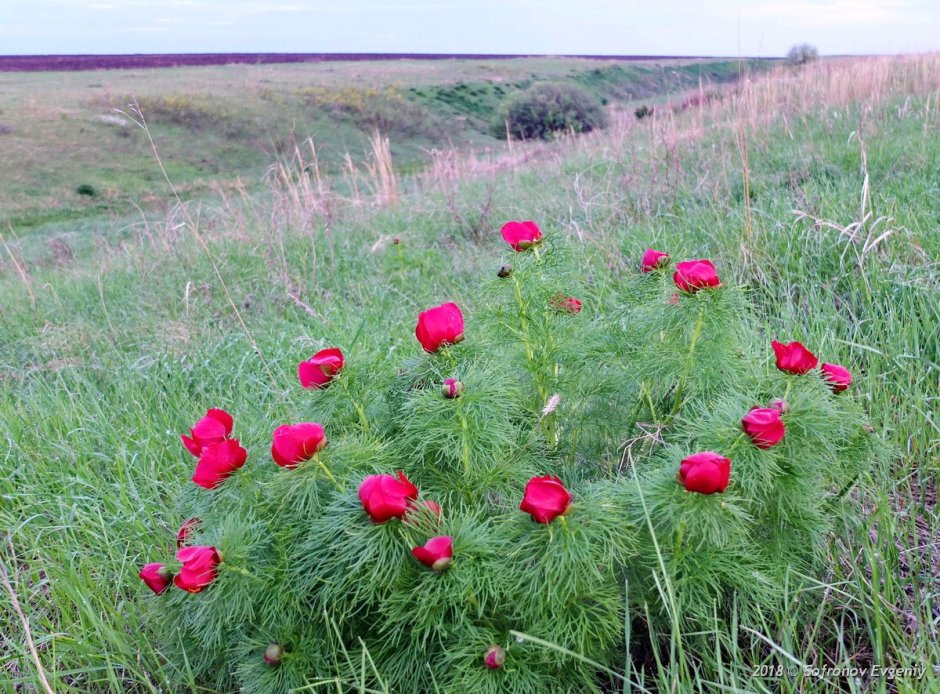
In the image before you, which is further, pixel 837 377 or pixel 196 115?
pixel 196 115

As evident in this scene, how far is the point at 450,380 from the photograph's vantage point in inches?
45.8

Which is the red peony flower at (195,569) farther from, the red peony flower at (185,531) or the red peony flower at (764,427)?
the red peony flower at (764,427)

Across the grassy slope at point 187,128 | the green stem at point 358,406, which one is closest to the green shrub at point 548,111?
the grassy slope at point 187,128

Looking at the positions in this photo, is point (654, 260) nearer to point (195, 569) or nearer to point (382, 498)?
point (382, 498)

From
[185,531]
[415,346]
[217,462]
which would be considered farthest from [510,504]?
[415,346]

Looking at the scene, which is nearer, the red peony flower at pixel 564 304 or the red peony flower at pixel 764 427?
the red peony flower at pixel 764 427

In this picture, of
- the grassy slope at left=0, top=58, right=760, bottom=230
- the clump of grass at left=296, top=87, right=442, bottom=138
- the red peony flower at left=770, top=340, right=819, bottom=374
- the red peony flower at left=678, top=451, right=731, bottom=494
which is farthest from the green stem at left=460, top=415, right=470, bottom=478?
the clump of grass at left=296, top=87, right=442, bottom=138

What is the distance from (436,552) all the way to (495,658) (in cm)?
21

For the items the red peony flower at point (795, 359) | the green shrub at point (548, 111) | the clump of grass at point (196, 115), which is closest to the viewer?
the red peony flower at point (795, 359)

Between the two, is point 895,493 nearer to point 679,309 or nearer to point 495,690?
point 679,309

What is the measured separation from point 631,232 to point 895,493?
215cm

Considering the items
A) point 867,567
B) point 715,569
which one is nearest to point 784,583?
point 715,569

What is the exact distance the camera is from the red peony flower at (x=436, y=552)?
A: 100 centimetres

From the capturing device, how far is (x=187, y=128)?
26.1m
